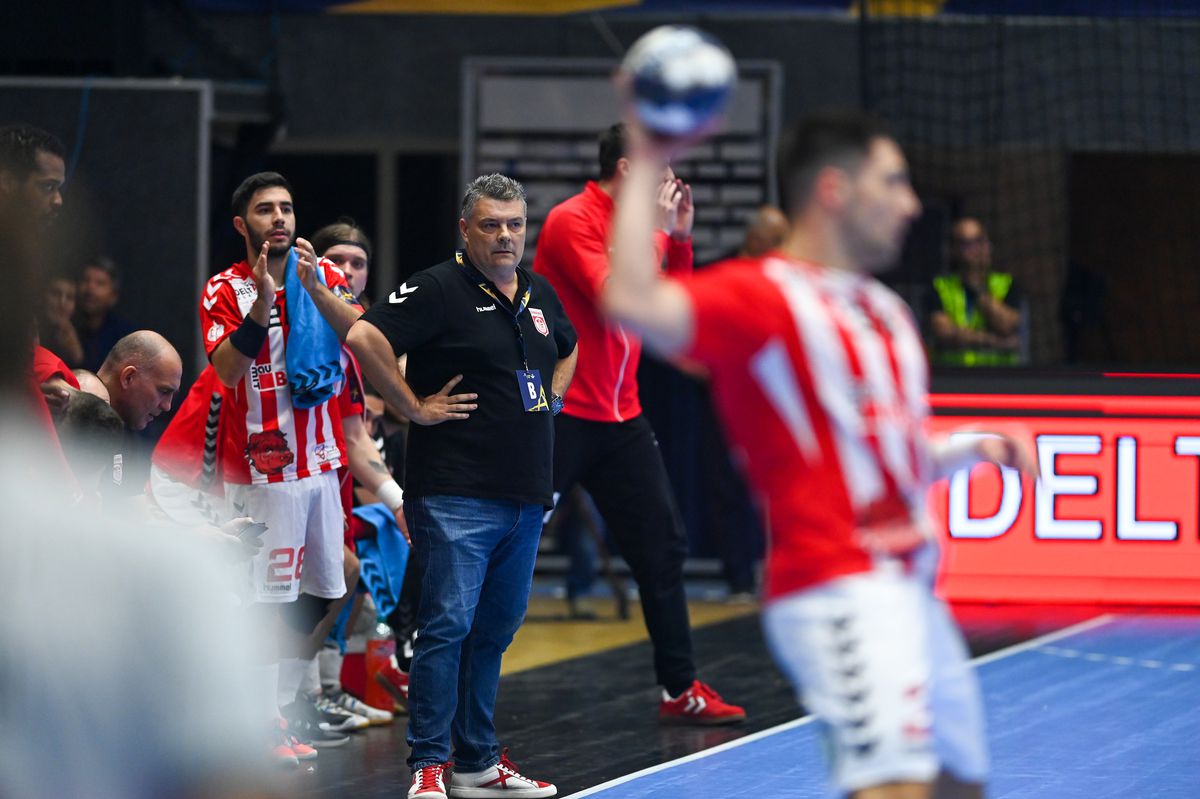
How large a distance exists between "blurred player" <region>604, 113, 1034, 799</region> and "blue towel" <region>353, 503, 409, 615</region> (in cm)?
405

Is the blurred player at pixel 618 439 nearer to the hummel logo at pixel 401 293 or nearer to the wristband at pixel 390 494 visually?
the wristband at pixel 390 494

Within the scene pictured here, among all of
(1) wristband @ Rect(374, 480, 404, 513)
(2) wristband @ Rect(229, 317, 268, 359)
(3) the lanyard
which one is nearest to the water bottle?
(1) wristband @ Rect(374, 480, 404, 513)

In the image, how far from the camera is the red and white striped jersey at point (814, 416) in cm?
325

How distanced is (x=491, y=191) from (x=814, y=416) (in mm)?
2686

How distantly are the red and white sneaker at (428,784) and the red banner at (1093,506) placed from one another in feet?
15.2

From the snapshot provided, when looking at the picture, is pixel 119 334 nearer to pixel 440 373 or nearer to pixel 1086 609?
pixel 440 373

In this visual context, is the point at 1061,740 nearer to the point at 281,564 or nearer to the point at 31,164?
the point at 281,564

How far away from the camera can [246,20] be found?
12008 mm

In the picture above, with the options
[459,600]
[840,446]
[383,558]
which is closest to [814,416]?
[840,446]

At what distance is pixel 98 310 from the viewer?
30.0 feet

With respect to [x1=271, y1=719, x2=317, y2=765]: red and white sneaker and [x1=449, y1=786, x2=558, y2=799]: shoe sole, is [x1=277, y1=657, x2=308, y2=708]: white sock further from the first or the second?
[x1=449, y1=786, x2=558, y2=799]: shoe sole

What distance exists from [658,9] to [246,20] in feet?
9.42

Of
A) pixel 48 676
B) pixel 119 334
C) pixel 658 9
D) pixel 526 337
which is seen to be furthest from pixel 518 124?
pixel 48 676

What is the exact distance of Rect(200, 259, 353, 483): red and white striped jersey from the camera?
6035mm
